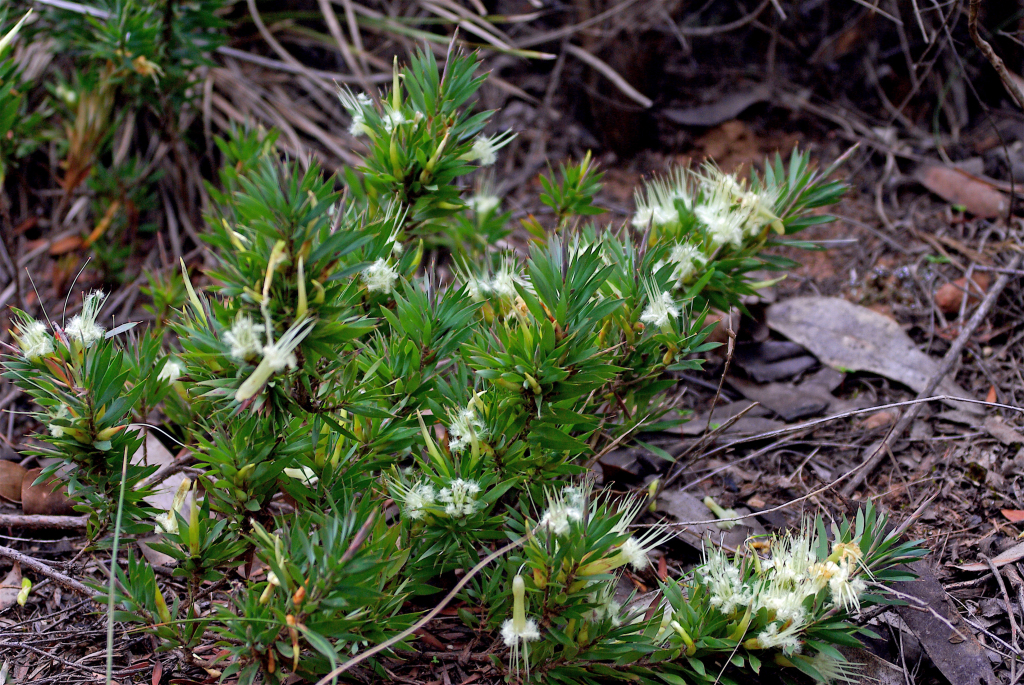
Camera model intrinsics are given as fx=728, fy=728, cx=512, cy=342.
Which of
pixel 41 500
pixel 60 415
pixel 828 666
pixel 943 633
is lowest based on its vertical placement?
pixel 943 633

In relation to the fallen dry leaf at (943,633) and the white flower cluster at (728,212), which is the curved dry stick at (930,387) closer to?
the fallen dry leaf at (943,633)

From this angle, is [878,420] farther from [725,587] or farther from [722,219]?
[725,587]

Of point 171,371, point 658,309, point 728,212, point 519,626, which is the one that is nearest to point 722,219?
point 728,212

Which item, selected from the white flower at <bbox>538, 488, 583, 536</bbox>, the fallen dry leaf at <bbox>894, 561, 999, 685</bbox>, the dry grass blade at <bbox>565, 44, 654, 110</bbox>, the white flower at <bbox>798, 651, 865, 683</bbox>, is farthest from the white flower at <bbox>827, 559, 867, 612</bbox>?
the dry grass blade at <bbox>565, 44, 654, 110</bbox>

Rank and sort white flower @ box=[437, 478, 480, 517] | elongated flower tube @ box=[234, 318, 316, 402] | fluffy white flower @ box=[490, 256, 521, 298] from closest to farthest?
elongated flower tube @ box=[234, 318, 316, 402], white flower @ box=[437, 478, 480, 517], fluffy white flower @ box=[490, 256, 521, 298]

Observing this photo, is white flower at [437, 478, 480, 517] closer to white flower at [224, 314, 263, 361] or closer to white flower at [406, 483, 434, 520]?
white flower at [406, 483, 434, 520]

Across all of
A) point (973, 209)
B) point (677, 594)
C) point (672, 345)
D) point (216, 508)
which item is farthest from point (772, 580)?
point (973, 209)
